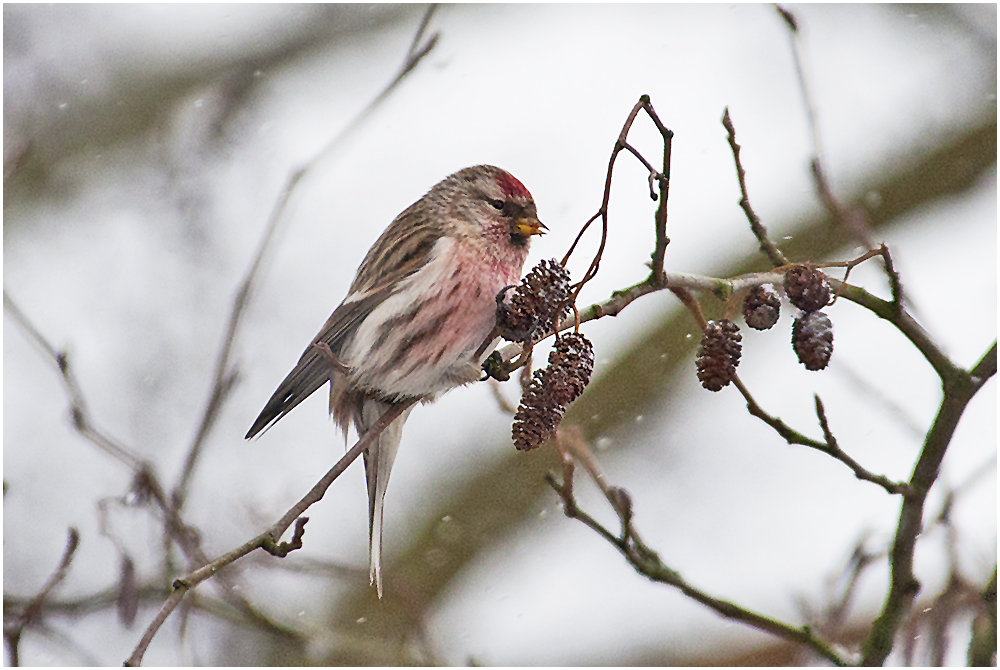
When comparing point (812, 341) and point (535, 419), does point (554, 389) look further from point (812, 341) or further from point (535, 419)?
point (812, 341)

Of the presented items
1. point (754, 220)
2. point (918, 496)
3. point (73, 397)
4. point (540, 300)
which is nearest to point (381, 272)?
point (73, 397)

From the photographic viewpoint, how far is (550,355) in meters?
1.50

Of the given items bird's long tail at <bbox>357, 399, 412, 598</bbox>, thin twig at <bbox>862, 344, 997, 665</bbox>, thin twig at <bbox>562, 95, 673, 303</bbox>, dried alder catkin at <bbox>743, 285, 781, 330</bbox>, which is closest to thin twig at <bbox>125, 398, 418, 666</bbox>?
thin twig at <bbox>562, 95, 673, 303</bbox>

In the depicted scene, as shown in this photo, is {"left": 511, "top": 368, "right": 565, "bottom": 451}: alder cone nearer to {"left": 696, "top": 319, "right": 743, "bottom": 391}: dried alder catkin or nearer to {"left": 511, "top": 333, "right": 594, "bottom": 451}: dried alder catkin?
{"left": 511, "top": 333, "right": 594, "bottom": 451}: dried alder catkin

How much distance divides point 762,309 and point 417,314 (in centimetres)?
94

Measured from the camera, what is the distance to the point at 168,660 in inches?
118

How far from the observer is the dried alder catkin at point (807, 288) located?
1466mm

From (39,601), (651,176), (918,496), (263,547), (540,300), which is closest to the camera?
(651,176)

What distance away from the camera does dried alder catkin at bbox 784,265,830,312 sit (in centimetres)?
147

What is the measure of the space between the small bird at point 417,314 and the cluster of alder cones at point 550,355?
500mm

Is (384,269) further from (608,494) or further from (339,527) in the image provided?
(339,527)

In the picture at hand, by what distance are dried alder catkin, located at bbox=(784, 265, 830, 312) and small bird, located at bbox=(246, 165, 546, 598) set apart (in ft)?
2.42

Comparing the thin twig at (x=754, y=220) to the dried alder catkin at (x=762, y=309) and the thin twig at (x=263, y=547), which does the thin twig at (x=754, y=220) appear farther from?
the thin twig at (x=263, y=547)

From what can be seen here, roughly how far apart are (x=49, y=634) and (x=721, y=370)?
1.64m
